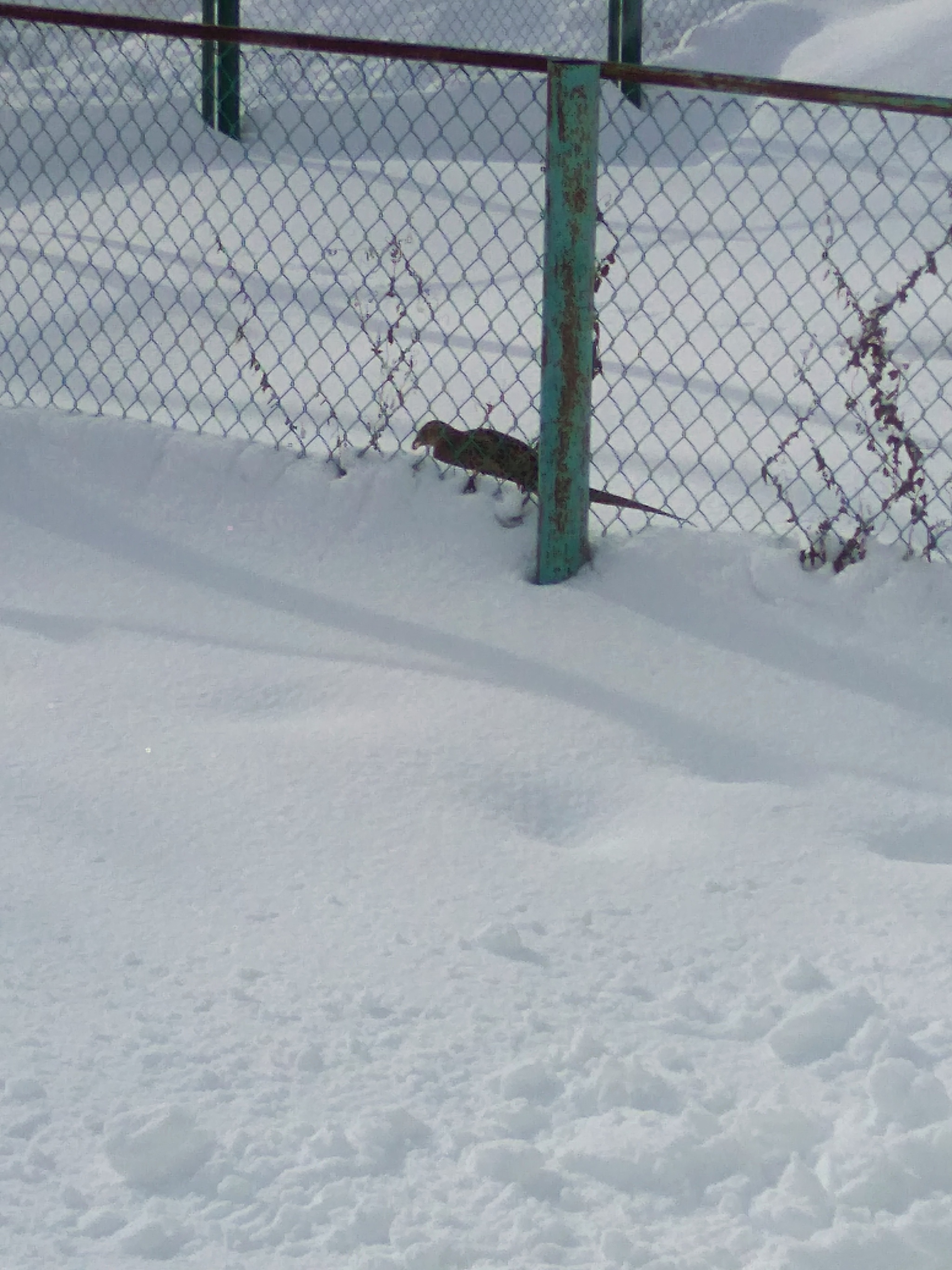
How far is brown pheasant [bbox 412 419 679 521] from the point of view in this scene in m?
3.62

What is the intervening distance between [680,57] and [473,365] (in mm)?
6381

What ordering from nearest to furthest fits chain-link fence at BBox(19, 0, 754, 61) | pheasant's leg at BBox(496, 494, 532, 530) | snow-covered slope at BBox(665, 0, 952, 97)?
pheasant's leg at BBox(496, 494, 532, 530) → snow-covered slope at BBox(665, 0, 952, 97) → chain-link fence at BBox(19, 0, 754, 61)

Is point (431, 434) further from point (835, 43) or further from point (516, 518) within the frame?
point (835, 43)

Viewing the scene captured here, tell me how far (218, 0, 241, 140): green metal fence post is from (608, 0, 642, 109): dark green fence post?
2662mm

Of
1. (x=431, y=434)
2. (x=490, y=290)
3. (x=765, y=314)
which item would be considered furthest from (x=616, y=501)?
(x=490, y=290)

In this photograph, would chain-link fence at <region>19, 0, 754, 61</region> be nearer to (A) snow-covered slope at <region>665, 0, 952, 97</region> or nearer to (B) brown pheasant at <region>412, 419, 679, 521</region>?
(A) snow-covered slope at <region>665, 0, 952, 97</region>

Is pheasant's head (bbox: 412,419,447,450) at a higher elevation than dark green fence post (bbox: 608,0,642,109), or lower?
lower

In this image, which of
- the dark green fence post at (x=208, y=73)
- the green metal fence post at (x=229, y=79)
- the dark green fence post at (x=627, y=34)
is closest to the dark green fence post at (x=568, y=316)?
the green metal fence post at (x=229, y=79)

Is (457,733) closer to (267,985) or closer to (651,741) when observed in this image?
(651,741)

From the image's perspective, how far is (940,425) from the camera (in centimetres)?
478

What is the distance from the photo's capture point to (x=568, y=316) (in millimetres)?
3242

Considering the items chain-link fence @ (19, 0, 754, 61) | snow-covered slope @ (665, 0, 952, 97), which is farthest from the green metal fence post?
chain-link fence @ (19, 0, 754, 61)

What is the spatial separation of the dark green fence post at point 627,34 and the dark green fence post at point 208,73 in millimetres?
2758

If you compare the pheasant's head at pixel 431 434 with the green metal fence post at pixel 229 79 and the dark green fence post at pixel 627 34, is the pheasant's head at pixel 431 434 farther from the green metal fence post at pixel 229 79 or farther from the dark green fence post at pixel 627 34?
the dark green fence post at pixel 627 34
